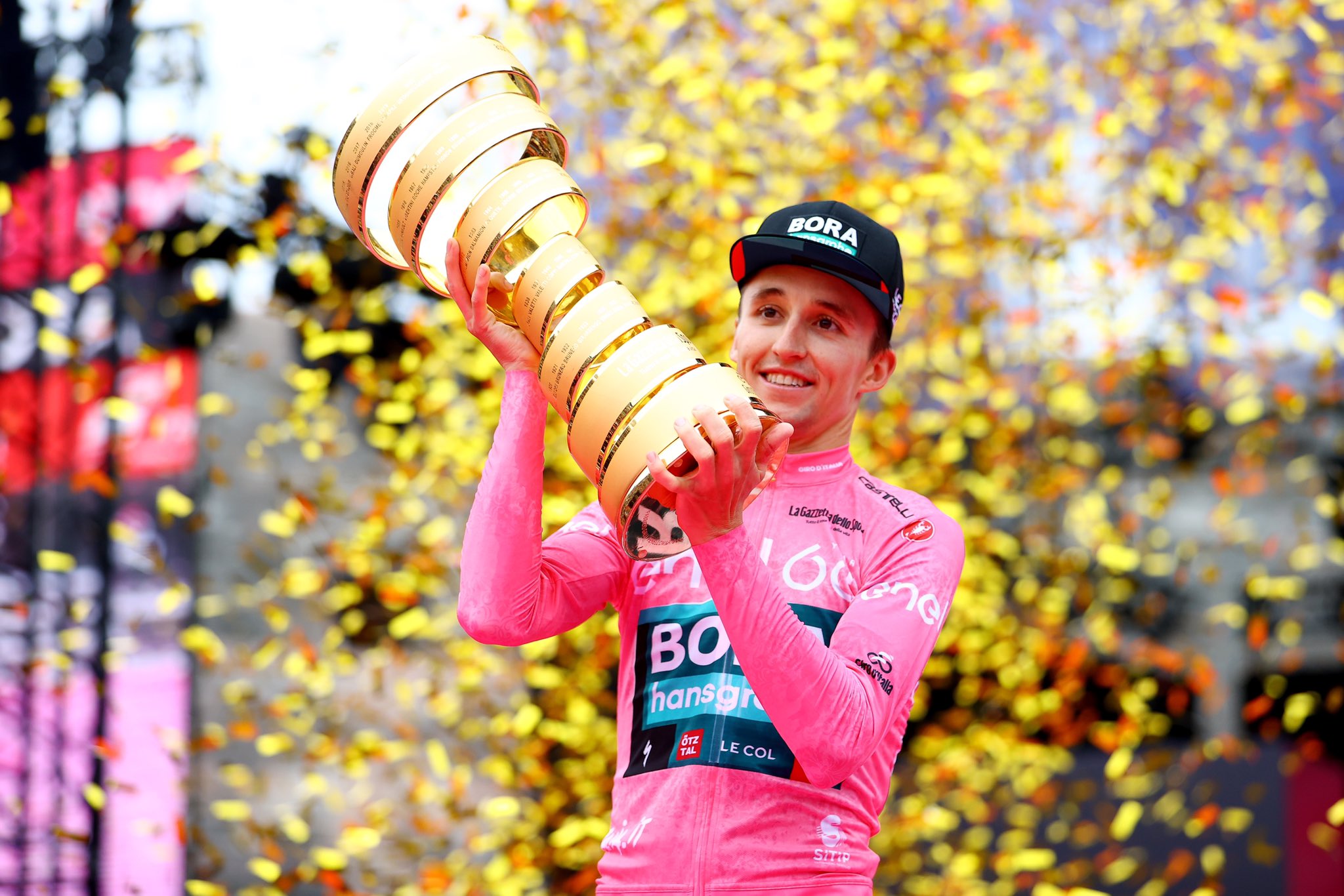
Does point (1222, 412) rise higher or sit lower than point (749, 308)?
higher

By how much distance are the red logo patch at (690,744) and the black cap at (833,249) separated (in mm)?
592

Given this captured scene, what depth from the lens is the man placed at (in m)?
1.29

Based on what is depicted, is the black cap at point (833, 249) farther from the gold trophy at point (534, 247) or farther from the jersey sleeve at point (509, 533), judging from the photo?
the jersey sleeve at point (509, 533)

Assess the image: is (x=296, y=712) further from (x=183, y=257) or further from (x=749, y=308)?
(x=749, y=308)

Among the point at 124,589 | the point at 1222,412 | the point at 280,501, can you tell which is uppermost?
the point at 1222,412

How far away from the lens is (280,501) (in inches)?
277

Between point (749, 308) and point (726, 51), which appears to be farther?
point (726, 51)

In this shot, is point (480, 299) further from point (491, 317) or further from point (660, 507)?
point (660, 507)

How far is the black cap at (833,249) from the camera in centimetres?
157

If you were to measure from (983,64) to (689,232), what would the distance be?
1.67m

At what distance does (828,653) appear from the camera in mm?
1305

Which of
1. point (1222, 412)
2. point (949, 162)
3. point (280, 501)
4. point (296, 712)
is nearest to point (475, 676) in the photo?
Answer: point (296, 712)

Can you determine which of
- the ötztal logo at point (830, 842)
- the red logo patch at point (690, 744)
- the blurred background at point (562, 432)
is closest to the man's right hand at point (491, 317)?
the red logo patch at point (690, 744)

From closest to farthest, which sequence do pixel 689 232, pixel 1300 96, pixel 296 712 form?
pixel 689 232 < pixel 296 712 < pixel 1300 96
